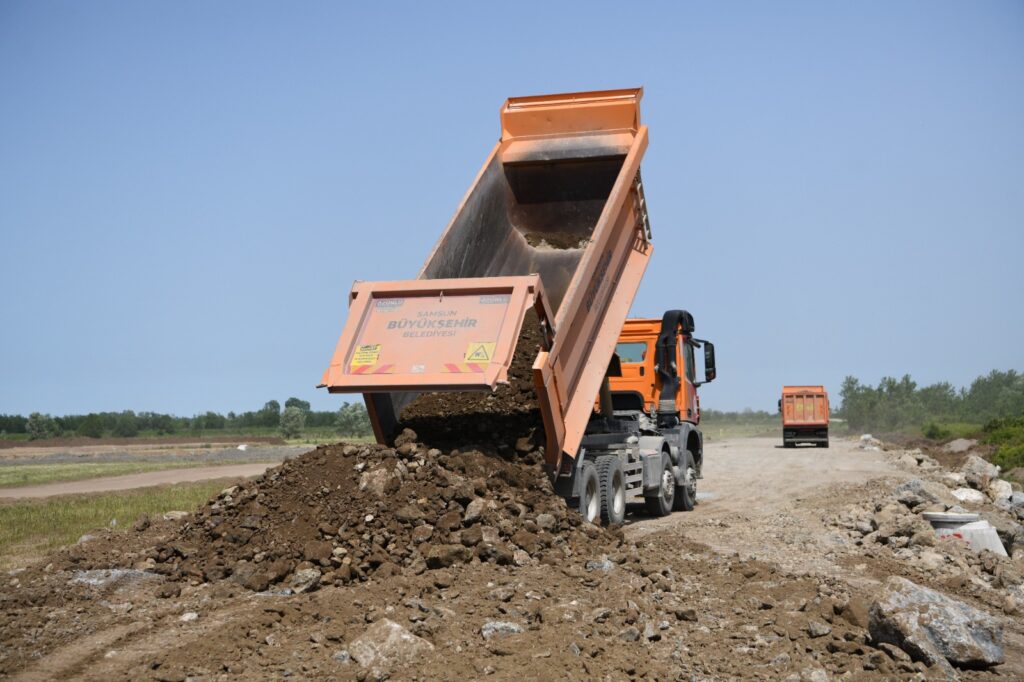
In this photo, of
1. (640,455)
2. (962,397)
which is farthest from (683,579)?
(962,397)

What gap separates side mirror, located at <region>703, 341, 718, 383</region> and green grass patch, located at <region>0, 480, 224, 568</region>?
8.62 m

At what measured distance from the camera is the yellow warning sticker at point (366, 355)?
10578 millimetres

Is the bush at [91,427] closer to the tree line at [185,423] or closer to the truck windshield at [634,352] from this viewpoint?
the tree line at [185,423]

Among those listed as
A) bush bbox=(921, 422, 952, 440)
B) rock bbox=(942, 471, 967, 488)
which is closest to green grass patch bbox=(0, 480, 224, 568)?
rock bbox=(942, 471, 967, 488)

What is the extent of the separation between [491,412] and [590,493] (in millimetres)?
1832

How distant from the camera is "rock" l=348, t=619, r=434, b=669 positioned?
6.59m

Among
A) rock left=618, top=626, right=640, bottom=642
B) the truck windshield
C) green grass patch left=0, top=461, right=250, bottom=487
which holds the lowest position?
rock left=618, top=626, right=640, bottom=642

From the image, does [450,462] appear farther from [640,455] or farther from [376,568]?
[640,455]

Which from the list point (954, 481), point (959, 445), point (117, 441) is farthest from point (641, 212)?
point (117, 441)

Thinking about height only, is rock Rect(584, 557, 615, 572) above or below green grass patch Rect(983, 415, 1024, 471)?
below

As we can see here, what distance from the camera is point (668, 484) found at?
15.5 m

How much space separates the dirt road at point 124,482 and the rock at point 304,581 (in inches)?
439

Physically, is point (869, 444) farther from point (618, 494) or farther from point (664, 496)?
point (618, 494)

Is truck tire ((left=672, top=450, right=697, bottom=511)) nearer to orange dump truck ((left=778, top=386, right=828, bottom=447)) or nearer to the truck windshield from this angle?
the truck windshield
